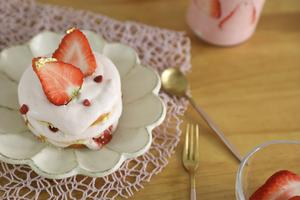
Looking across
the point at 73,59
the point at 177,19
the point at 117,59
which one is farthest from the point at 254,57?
the point at 73,59

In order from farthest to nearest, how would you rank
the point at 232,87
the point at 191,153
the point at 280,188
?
the point at 232,87
the point at 191,153
the point at 280,188

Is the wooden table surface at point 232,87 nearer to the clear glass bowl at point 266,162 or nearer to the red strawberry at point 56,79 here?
the clear glass bowl at point 266,162

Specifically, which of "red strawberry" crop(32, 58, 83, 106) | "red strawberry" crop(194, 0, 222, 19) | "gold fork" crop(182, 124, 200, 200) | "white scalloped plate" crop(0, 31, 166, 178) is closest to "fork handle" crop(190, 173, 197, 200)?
"gold fork" crop(182, 124, 200, 200)

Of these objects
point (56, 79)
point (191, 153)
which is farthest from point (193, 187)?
point (56, 79)

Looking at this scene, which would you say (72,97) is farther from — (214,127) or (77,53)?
(214,127)

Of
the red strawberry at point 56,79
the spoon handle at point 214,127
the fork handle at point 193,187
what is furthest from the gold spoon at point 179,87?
the red strawberry at point 56,79

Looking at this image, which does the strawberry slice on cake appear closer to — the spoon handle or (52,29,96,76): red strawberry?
(52,29,96,76): red strawberry

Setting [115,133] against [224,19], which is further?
[224,19]
